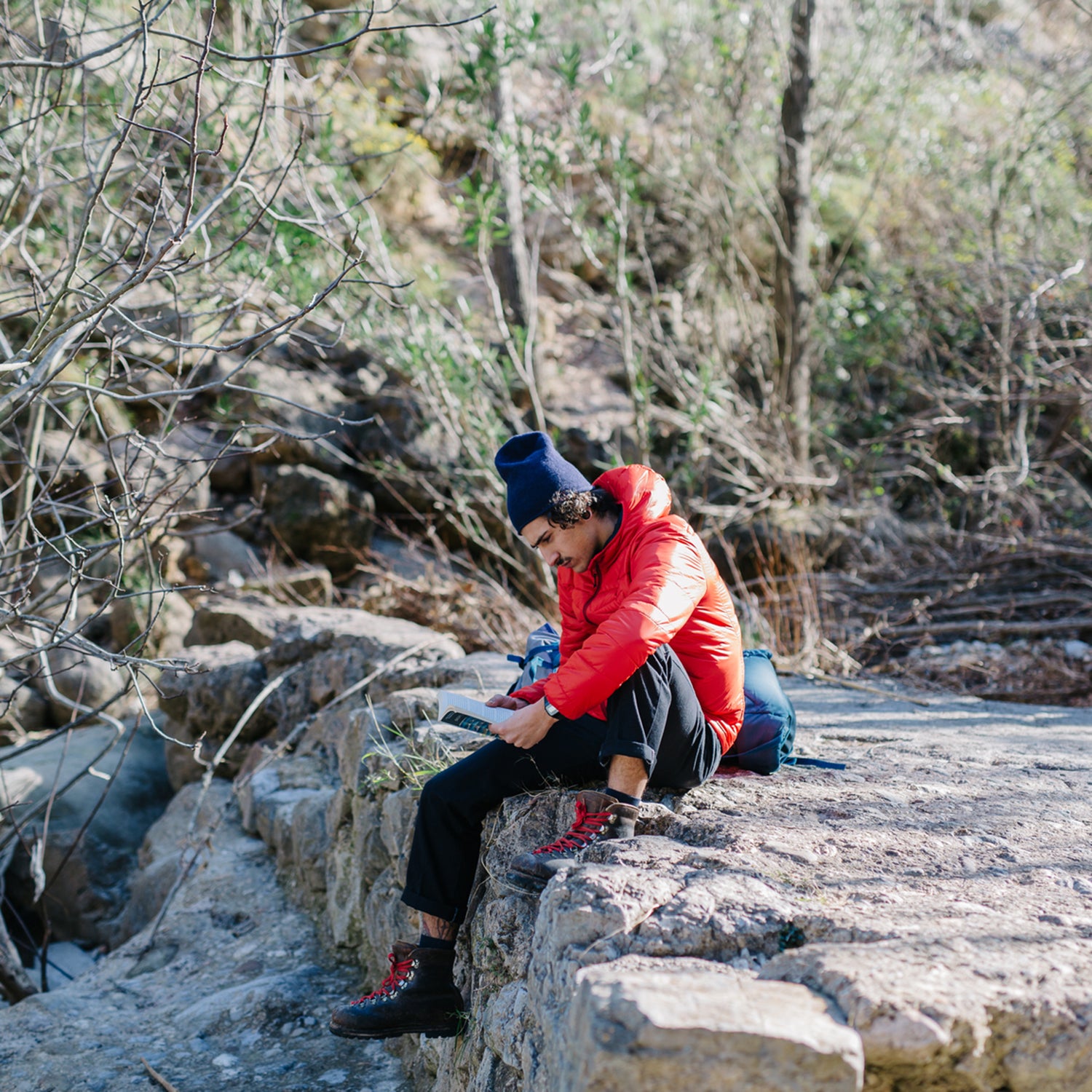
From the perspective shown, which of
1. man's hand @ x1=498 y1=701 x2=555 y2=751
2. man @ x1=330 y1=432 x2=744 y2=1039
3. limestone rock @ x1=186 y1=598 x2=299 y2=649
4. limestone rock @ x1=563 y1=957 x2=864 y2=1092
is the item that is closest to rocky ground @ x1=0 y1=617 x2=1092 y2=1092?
limestone rock @ x1=563 y1=957 x2=864 y2=1092

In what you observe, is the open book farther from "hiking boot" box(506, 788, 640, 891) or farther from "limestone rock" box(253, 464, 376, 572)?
"limestone rock" box(253, 464, 376, 572)

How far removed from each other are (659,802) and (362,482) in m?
6.85

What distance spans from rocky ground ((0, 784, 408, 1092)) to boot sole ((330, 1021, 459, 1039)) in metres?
0.57

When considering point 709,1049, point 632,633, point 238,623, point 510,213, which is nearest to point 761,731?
point 632,633

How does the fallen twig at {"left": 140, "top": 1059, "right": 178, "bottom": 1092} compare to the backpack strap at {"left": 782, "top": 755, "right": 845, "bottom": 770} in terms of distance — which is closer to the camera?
the fallen twig at {"left": 140, "top": 1059, "right": 178, "bottom": 1092}

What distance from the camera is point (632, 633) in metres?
2.49

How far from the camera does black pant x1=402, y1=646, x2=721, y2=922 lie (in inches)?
105

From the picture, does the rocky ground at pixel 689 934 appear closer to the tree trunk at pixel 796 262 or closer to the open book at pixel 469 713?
the open book at pixel 469 713

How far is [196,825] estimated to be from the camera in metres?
5.35

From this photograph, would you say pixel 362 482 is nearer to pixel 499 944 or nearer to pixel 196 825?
pixel 196 825

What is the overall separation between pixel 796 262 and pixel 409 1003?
24.9 ft

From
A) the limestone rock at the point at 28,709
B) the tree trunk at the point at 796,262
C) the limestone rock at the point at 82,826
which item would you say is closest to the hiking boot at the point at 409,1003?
the limestone rock at the point at 82,826

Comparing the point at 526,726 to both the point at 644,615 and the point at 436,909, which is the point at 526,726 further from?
the point at 436,909

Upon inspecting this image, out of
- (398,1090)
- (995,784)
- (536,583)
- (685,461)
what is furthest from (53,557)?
(685,461)
